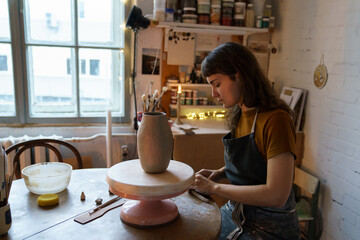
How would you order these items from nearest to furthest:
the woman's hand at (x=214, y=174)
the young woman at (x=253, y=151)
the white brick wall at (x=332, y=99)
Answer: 1. the young woman at (x=253, y=151)
2. the woman's hand at (x=214, y=174)
3. the white brick wall at (x=332, y=99)

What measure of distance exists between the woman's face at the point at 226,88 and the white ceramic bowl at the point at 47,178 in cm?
82

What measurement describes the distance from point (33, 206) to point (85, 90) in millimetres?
1707

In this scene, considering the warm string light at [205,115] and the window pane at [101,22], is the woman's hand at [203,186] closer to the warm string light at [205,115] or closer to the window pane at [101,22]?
the warm string light at [205,115]

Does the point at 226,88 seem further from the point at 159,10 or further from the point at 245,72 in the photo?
the point at 159,10

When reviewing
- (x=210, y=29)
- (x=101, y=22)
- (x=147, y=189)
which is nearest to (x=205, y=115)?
(x=210, y=29)

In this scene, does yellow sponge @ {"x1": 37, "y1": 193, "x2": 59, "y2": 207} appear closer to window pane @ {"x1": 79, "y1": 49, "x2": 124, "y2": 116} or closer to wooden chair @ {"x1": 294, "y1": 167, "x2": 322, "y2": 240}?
window pane @ {"x1": 79, "y1": 49, "x2": 124, "y2": 116}

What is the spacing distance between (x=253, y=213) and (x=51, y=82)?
2170mm

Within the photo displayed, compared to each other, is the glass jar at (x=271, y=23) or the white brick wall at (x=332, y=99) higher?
the glass jar at (x=271, y=23)

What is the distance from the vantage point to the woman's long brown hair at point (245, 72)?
55.7 inches

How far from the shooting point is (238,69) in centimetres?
142

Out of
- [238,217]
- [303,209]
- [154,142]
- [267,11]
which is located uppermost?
[267,11]

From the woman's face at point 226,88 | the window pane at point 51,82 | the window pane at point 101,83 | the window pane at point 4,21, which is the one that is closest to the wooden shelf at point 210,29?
the window pane at point 101,83

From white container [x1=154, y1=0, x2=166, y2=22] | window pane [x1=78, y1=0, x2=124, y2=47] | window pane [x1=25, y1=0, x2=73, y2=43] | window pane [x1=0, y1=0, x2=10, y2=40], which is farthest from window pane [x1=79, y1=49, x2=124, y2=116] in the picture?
window pane [x1=0, y1=0, x2=10, y2=40]

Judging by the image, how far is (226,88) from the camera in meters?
1.46
